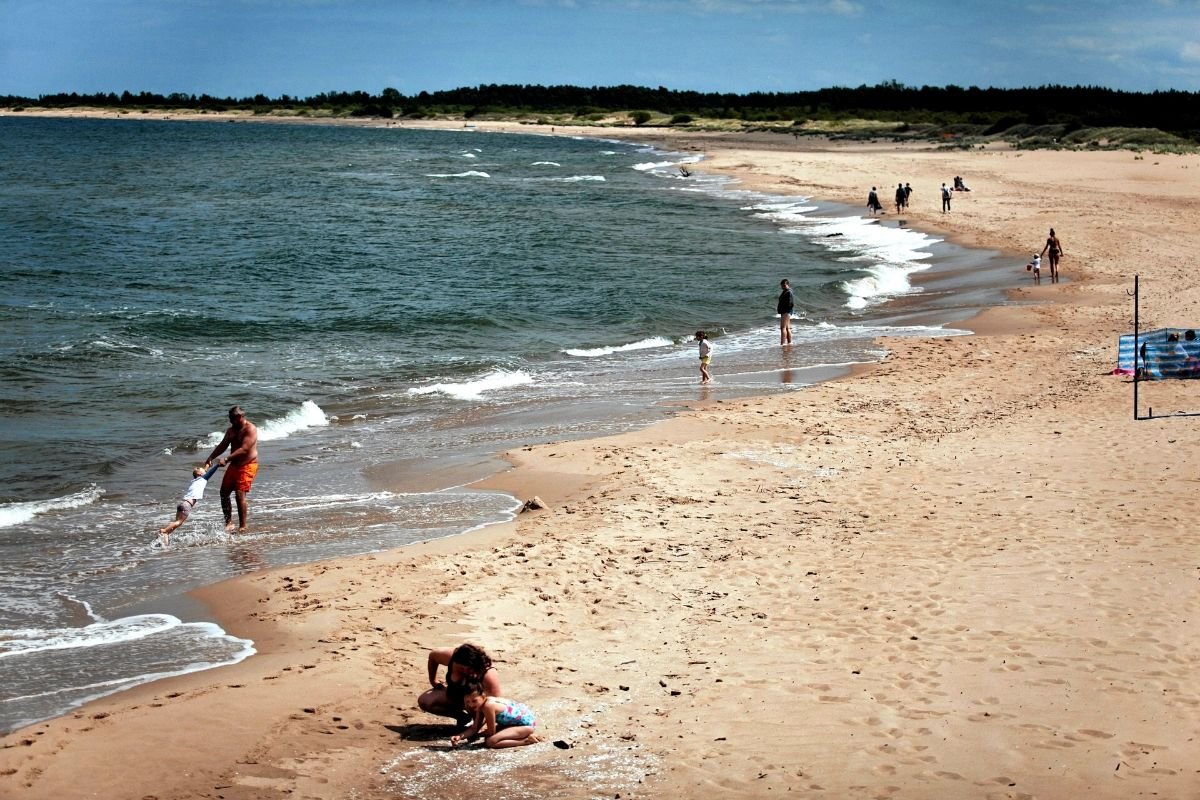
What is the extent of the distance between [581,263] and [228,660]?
1148 inches

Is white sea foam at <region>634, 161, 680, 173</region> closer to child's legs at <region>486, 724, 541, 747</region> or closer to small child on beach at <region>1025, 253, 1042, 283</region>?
small child on beach at <region>1025, 253, 1042, 283</region>

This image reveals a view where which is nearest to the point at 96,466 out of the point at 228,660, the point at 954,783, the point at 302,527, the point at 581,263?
the point at 302,527

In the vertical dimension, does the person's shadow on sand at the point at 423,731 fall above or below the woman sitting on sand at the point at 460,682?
below

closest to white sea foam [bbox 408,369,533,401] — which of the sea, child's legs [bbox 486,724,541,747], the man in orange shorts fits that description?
the sea

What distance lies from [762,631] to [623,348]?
1561 cm

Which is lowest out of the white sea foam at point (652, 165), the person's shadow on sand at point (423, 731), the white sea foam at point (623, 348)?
the person's shadow on sand at point (423, 731)

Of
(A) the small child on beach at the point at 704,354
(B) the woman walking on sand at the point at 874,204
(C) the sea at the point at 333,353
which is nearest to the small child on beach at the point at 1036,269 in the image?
(C) the sea at the point at 333,353

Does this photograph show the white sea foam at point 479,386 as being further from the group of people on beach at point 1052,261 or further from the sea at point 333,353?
the group of people on beach at point 1052,261

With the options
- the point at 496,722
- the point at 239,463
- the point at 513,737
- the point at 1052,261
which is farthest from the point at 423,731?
the point at 1052,261

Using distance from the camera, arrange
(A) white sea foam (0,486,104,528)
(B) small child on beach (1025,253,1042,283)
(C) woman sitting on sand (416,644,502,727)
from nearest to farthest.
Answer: (C) woman sitting on sand (416,644,502,727)
(A) white sea foam (0,486,104,528)
(B) small child on beach (1025,253,1042,283)

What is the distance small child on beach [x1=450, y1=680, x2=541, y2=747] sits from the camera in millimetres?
7473

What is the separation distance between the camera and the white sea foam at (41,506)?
13297 mm

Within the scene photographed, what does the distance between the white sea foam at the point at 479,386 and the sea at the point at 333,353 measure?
10 cm

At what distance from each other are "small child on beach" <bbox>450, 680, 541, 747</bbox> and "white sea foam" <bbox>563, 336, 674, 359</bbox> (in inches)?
635
